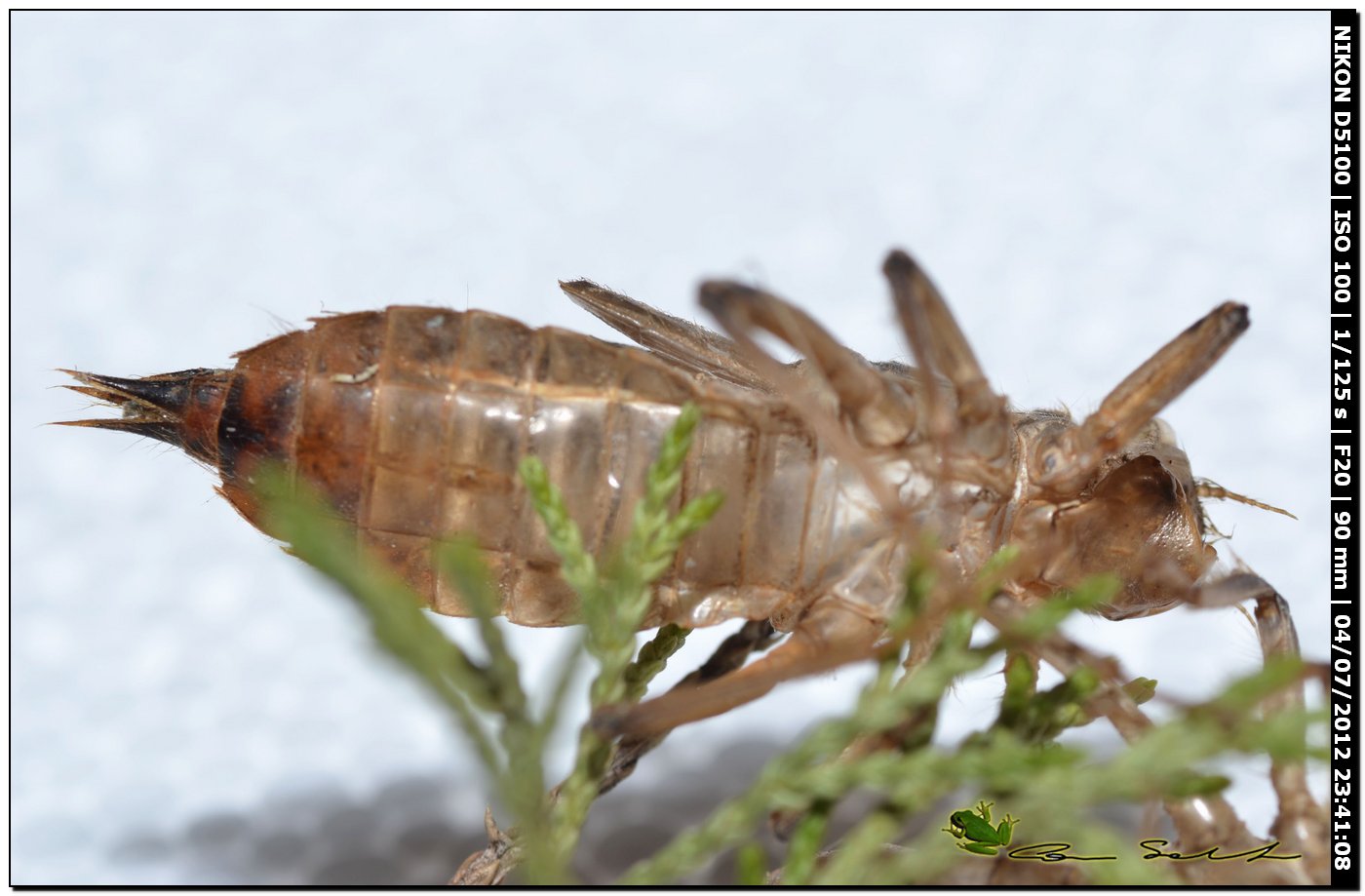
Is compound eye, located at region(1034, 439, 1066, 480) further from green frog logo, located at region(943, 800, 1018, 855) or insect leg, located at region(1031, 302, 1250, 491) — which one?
green frog logo, located at region(943, 800, 1018, 855)

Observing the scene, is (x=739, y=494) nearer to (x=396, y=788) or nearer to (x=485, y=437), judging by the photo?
(x=485, y=437)

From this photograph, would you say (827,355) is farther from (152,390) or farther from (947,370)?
(152,390)

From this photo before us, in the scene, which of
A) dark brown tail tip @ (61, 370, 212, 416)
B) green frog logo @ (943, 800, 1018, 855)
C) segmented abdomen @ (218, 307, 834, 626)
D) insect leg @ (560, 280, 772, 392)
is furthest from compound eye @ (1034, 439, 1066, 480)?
dark brown tail tip @ (61, 370, 212, 416)

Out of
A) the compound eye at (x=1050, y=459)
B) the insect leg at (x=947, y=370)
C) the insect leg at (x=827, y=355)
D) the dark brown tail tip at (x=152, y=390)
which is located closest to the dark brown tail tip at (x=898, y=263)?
the insect leg at (x=947, y=370)

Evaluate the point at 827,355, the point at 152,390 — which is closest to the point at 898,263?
the point at 827,355
